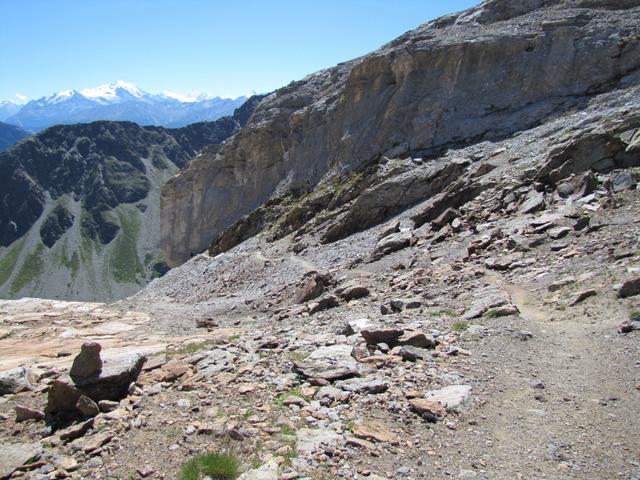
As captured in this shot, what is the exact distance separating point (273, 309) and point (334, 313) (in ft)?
25.7

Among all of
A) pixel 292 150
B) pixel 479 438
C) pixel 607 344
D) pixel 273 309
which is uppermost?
pixel 292 150

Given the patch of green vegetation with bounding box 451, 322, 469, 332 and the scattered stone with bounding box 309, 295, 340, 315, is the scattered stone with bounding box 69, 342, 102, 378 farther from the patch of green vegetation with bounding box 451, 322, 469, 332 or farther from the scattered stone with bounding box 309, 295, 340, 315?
the scattered stone with bounding box 309, 295, 340, 315

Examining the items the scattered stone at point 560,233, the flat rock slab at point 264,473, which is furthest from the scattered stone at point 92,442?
the scattered stone at point 560,233

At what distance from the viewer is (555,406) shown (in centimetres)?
916

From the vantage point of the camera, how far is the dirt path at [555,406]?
24.5 feet

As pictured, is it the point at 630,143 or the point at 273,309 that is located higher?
the point at 630,143

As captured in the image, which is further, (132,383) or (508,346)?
(508,346)

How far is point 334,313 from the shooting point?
20.2 m

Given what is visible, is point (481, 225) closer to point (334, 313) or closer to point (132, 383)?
point (334, 313)

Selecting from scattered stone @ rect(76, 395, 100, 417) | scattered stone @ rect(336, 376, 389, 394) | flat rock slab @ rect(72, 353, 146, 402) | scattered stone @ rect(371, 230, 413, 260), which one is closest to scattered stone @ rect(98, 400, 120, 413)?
scattered stone @ rect(76, 395, 100, 417)

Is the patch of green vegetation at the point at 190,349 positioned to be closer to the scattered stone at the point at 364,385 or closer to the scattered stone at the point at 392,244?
the scattered stone at the point at 364,385

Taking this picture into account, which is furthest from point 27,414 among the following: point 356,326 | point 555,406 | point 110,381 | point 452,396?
point 555,406

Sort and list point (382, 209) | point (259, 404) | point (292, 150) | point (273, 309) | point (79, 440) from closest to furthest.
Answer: point (79, 440) < point (259, 404) < point (273, 309) < point (382, 209) < point (292, 150)

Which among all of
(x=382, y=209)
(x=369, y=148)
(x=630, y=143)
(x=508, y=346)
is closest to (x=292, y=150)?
(x=369, y=148)
